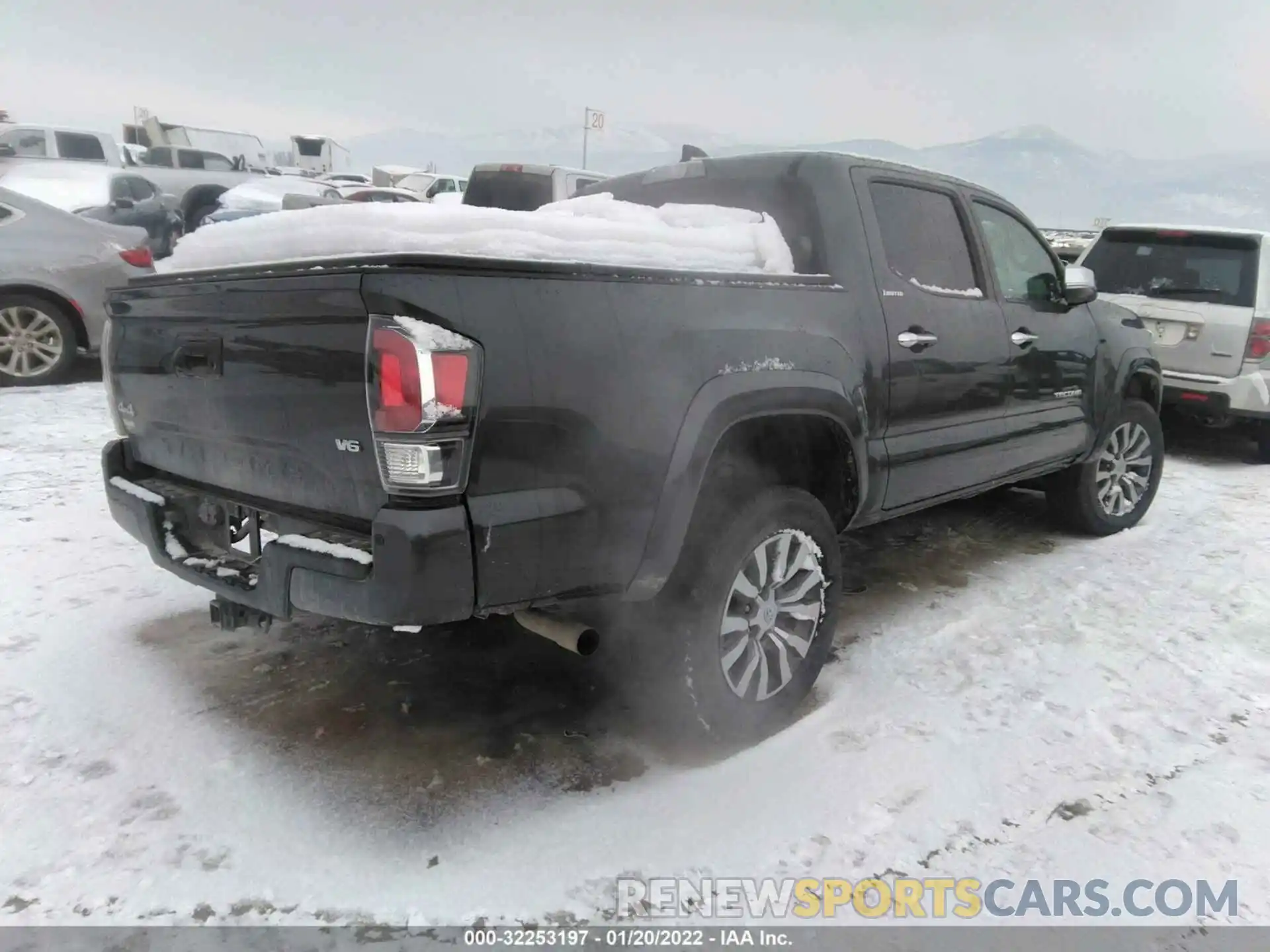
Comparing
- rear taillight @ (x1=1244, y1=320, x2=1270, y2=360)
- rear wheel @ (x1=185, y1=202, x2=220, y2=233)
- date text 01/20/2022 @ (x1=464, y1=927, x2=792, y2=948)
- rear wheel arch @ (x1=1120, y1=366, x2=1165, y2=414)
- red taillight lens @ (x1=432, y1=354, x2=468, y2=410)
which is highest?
rear wheel @ (x1=185, y1=202, x2=220, y2=233)

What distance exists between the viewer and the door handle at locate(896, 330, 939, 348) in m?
3.24

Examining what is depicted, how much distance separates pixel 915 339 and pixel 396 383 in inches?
82.7

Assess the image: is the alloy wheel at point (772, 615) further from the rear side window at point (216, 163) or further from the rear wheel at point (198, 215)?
the rear side window at point (216, 163)

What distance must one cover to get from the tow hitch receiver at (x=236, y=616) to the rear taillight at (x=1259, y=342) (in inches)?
277

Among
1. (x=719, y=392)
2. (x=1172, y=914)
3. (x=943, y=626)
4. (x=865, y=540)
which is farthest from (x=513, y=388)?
(x=865, y=540)

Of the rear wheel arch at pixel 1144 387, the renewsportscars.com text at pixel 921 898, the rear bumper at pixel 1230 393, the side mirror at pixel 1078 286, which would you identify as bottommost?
the renewsportscars.com text at pixel 921 898

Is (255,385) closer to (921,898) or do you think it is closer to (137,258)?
(921,898)

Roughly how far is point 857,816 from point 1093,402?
311cm

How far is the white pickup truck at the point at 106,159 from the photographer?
14.1 metres

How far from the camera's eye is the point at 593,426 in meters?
2.21

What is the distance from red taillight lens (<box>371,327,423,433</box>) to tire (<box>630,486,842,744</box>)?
982 mm

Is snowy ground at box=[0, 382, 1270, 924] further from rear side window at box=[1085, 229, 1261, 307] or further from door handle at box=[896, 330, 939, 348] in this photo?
rear side window at box=[1085, 229, 1261, 307]

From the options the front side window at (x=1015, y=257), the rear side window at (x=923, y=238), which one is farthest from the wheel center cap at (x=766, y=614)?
the front side window at (x=1015, y=257)

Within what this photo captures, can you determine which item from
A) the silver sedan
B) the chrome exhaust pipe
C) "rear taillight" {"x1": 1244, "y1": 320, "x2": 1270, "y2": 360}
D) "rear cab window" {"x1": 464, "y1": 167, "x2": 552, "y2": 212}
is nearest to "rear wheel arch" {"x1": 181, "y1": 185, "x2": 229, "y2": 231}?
"rear cab window" {"x1": 464, "y1": 167, "x2": 552, "y2": 212}
